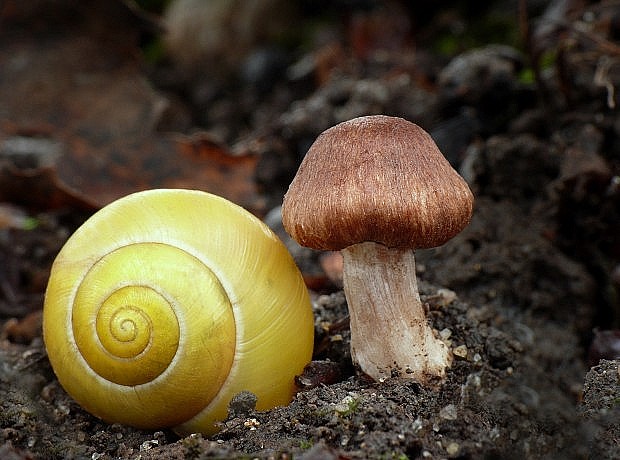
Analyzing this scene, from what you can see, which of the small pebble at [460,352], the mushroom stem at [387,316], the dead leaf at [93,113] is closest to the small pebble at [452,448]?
the mushroom stem at [387,316]

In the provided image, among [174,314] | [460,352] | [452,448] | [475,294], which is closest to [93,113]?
[475,294]

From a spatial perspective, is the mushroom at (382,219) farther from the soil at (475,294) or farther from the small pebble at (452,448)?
the small pebble at (452,448)

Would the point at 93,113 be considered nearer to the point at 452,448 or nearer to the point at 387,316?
the point at 387,316

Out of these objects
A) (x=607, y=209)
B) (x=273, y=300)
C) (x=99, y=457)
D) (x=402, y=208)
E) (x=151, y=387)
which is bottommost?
(x=99, y=457)

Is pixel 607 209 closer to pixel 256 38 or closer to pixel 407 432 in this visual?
pixel 407 432

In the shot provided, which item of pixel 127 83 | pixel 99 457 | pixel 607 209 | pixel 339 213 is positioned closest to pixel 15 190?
pixel 127 83

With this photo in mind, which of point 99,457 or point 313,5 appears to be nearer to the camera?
point 99,457
